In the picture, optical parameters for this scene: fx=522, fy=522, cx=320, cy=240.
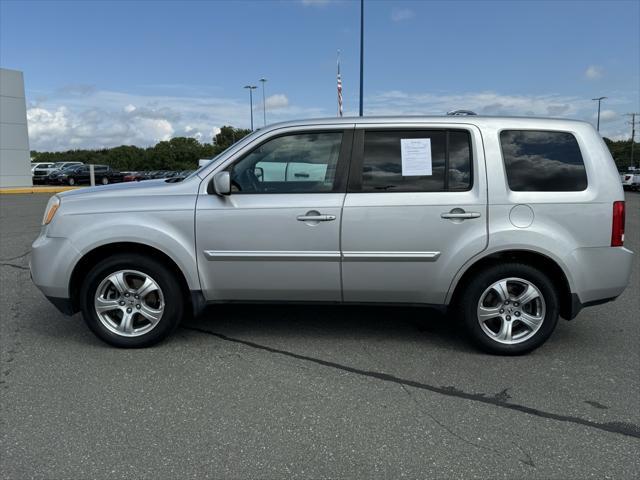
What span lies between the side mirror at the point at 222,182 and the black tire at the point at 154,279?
2.62 ft

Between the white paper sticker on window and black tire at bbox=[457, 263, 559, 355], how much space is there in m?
0.92

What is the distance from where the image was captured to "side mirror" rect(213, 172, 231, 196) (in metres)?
3.86

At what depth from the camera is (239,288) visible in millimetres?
4129

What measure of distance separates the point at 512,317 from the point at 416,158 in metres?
1.44

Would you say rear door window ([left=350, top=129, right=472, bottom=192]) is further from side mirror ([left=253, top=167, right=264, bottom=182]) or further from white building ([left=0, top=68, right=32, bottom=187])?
white building ([left=0, top=68, right=32, bottom=187])

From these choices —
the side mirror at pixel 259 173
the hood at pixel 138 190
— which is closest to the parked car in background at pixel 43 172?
the hood at pixel 138 190

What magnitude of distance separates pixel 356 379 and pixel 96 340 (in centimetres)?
229

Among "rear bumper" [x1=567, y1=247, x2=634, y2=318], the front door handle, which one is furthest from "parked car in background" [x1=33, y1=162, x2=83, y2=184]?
"rear bumper" [x1=567, y1=247, x2=634, y2=318]

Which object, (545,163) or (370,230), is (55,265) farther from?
(545,163)

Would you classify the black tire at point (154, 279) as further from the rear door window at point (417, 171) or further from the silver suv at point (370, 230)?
the rear door window at point (417, 171)

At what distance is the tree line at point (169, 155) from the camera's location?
7944 cm

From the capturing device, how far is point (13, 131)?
3048 centimetres

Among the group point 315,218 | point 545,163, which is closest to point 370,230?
point 315,218

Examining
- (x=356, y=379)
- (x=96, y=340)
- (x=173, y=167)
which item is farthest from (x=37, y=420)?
(x=173, y=167)
